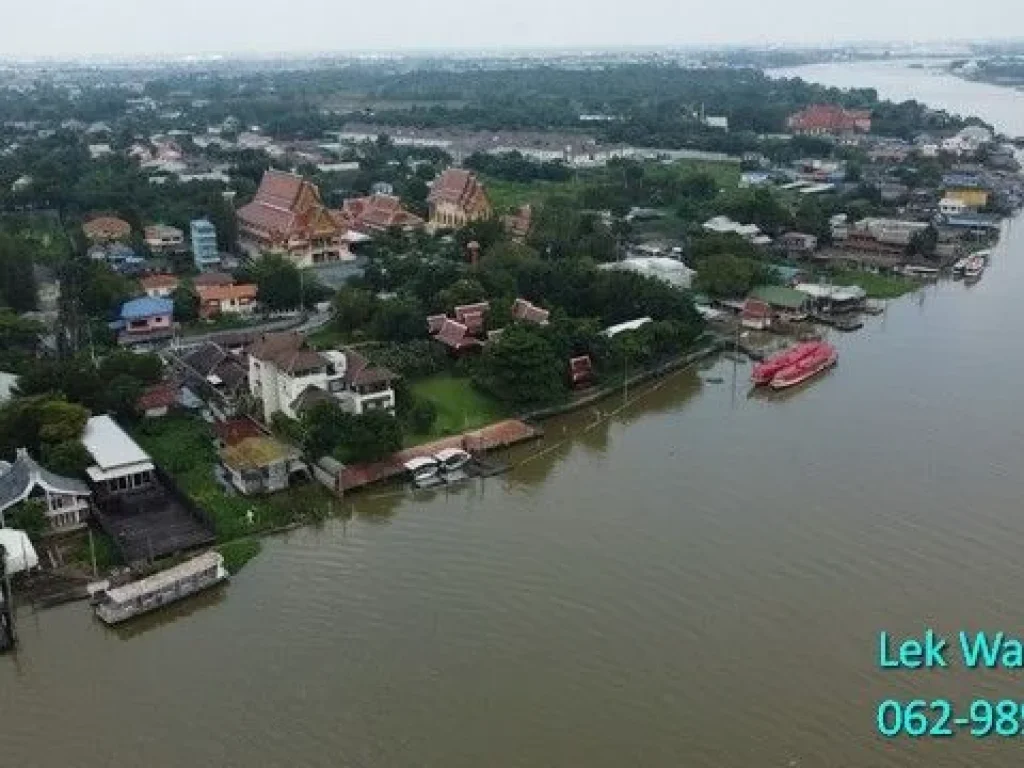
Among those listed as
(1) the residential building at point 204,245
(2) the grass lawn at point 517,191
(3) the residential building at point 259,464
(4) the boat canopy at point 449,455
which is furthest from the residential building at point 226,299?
(2) the grass lawn at point 517,191

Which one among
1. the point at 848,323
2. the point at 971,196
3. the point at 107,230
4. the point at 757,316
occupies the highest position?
the point at 107,230

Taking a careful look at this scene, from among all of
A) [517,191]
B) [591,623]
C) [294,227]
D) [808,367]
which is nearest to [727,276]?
[808,367]

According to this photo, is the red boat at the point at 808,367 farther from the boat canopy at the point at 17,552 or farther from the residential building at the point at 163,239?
the residential building at the point at 163,239

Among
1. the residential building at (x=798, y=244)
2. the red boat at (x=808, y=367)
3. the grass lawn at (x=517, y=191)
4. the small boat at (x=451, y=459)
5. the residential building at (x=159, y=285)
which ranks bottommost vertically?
the red boat at (x=808, y=367)

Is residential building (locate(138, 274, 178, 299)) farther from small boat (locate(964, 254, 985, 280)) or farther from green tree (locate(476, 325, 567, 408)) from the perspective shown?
small boat (locate(964, 254, 985, 280))

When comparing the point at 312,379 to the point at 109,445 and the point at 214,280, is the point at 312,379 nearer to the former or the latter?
the point at 109,445

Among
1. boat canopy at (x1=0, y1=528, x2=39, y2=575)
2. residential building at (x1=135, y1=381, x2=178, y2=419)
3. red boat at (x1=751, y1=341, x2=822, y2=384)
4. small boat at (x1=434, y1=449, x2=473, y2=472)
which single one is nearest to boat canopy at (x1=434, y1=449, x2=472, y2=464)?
small boat at (x1=434, y1=449, x2=473, y2=472)

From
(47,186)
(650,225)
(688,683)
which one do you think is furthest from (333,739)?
(47,186)
